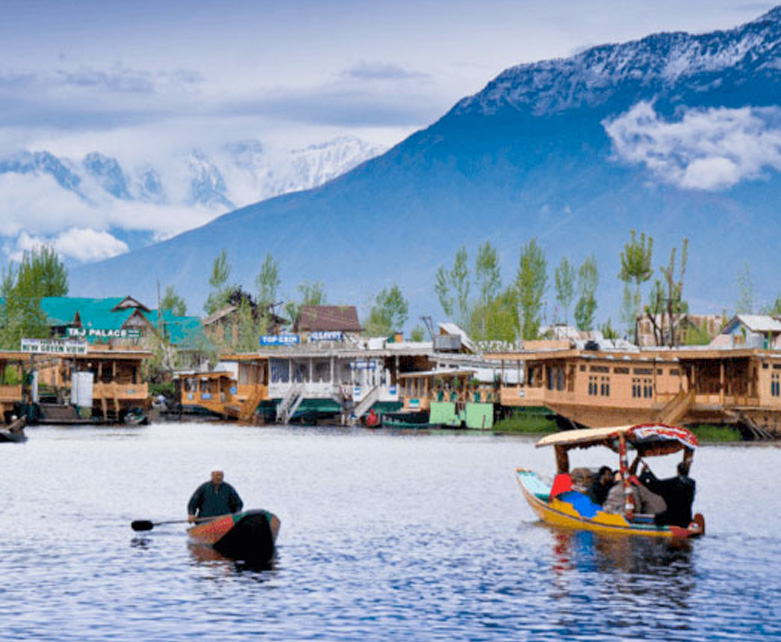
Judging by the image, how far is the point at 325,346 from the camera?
12281 centimetres

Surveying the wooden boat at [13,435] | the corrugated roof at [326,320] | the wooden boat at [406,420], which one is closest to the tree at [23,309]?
the corrugated roof at [326,320]

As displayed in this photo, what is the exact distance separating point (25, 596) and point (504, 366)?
282 ft

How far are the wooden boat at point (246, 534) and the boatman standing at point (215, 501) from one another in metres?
1.07

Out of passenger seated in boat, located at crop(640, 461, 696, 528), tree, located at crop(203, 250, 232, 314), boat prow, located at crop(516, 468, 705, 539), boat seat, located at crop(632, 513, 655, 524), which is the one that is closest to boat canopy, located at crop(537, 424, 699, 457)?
passenger seated in boat, located at crop(640, 461, 696, 528)

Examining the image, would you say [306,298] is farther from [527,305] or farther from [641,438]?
[641,438]

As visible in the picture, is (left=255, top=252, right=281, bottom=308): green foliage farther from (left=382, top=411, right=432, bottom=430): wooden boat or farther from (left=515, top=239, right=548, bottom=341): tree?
(left=382, top=411, right=432, bottom=430): wooden boat

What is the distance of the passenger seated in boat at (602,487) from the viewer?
39.1 m

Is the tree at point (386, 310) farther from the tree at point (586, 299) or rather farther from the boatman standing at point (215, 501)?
the boatman standing at point (215, 501)

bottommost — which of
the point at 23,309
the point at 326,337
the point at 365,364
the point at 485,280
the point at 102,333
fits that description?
the point at 365,364

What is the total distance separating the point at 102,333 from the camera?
150m

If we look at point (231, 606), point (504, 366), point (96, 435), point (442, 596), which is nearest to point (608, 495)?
point (442, 596)

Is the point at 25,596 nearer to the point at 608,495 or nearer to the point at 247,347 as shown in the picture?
the point at 608,495

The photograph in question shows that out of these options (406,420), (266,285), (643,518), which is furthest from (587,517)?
(266,285)

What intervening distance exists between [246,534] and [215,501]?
2.38 m
